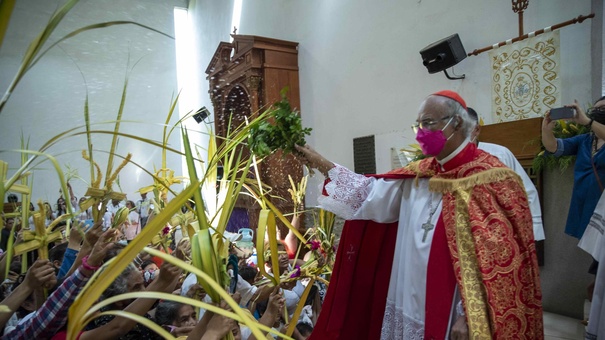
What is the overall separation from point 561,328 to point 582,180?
1223 millimetres

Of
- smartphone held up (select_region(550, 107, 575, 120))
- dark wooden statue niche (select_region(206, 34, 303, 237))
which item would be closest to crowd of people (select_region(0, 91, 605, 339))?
smartphone held up (select_region(550, 107, 575, 120))

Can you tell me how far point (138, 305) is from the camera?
138cm

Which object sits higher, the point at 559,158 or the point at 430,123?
the point at 430,123

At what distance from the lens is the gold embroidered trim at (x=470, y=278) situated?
160 centimetres

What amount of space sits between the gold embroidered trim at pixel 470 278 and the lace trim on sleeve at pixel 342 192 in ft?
1.59

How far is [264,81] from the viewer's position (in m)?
6.66

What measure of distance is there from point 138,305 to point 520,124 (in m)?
3.47

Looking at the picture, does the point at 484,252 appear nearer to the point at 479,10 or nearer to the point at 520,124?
the point at 520,124

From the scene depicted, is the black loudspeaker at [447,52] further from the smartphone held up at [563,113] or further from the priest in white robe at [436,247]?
the priest in white robe at [436,247]

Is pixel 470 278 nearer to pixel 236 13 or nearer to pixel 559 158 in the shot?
pixel 559 158

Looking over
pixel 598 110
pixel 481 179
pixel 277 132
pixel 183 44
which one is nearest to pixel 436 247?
pixel 481 179

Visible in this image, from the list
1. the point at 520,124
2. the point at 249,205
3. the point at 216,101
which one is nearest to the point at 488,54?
the point at 520,124

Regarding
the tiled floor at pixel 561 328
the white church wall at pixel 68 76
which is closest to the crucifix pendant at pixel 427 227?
the white church wall at pixel 68 76

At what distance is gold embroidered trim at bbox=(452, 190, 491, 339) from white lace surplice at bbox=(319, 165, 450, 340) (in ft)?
0.48
